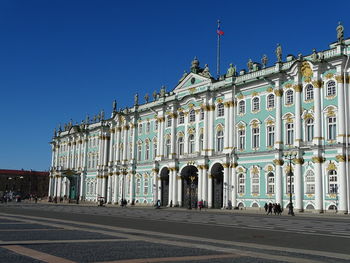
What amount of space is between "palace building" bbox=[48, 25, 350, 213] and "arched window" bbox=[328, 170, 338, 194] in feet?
0.33

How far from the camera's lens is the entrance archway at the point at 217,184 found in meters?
60.5

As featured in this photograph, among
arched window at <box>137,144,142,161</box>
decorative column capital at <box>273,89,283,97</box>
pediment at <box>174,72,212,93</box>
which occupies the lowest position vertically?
arched window at <box>137,144,142,161</box>

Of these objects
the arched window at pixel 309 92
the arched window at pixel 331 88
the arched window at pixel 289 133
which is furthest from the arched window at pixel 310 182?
the arched window at pixel 331 88

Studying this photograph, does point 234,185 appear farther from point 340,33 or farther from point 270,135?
point 340,33

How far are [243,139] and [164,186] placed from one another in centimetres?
1880

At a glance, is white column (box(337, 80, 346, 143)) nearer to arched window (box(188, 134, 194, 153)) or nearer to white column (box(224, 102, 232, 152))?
white column (box(224, 102, 232, 152))

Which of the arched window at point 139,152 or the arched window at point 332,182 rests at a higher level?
the arched window at point 139,152

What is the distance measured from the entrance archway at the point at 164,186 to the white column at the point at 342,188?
1202 inches

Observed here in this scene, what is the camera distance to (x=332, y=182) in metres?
47.0

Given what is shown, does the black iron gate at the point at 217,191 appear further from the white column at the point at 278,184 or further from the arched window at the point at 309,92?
the arched window at the point at 309,92

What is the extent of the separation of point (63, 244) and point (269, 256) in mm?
6344

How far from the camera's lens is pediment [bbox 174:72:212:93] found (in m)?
65.0

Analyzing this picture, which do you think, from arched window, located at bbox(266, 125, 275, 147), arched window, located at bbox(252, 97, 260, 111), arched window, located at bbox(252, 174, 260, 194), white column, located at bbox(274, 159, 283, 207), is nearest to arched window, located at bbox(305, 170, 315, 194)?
white column, located at bbox(274, 159, 283, 207)

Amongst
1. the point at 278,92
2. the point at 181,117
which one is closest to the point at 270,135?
the point at 278,92
